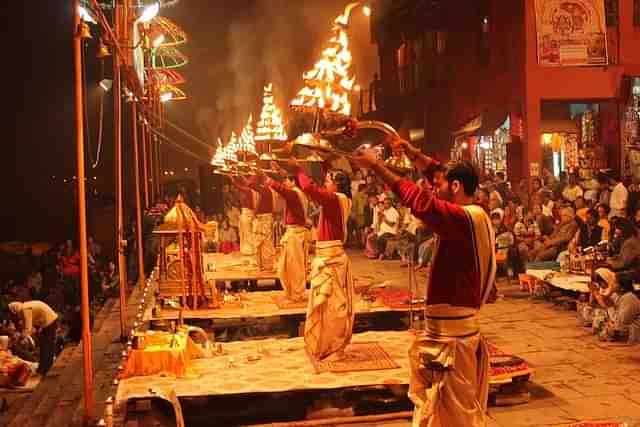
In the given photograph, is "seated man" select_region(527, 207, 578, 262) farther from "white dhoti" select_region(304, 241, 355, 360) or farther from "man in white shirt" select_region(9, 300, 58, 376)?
"man in white shirt" select_region(9, 300, 58, 376)

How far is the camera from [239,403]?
24.3 feet

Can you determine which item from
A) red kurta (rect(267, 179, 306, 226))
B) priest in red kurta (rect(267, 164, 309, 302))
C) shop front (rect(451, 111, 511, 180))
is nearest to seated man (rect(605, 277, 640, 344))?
priest in red kurta (rect(267, 164, 309, 302))

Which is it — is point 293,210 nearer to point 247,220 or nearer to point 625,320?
point 625,320

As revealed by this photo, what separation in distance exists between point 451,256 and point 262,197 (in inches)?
418

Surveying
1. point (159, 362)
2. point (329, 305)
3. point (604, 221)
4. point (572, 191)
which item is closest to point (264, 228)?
point (604, 221)

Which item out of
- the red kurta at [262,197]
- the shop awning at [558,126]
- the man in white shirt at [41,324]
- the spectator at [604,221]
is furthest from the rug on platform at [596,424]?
the shop awning at [558,126]

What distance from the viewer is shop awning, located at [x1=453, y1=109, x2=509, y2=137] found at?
21.9m

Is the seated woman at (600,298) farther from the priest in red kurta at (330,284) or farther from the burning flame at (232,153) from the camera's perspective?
the burning flame at (232,153)

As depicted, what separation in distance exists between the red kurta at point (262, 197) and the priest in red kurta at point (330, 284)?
254 inches

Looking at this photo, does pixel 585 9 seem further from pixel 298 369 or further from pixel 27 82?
pixel 27 82

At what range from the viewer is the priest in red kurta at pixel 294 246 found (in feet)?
38.0

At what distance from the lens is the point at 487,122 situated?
22.6m

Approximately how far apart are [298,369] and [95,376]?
239 centimetres

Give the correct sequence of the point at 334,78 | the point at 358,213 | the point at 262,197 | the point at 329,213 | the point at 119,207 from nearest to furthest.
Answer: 1. the point at 334,78
2. the point at 329,213
3. the point at 119,207
4. the point at 262,197
5. the point at 358,213
